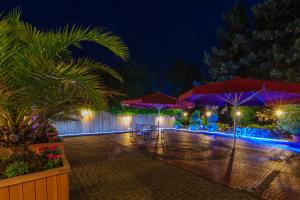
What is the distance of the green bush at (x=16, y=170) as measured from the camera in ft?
8.22

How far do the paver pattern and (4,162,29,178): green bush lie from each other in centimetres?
132

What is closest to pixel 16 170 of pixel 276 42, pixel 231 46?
pixel 276 42

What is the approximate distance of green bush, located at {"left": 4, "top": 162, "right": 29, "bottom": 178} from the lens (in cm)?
251

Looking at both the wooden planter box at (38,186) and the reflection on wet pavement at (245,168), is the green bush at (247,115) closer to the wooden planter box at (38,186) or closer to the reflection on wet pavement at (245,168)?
the reflection on wet pavement at (245,168)

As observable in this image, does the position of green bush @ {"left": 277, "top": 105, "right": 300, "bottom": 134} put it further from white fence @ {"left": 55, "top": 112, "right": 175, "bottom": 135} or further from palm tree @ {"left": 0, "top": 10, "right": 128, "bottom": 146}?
palm tree @ {"left": 0, "top": 10, "right": 128, "bottom": 146}

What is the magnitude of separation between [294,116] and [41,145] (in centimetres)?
1214

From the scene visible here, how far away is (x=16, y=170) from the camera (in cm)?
255

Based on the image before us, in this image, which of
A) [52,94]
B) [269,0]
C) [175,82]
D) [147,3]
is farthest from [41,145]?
[147,3]

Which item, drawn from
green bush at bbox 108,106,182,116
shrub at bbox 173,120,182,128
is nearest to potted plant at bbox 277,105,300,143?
shrub at bbox 173,120,182,128

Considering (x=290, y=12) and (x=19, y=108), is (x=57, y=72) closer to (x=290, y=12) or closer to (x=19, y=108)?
(x=19, y=108)

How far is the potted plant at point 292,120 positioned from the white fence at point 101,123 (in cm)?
985

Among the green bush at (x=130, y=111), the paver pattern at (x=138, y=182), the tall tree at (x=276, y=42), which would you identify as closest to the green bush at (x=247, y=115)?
the tall tree at (x=276, y=42)

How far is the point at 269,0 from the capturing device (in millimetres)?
14094

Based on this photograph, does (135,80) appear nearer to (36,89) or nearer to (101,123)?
(101,123)
